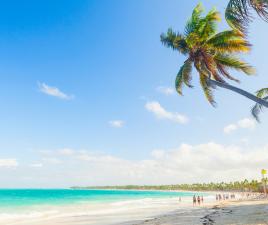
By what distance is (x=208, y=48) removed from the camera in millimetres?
15383

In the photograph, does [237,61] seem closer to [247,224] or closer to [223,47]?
[223,47]

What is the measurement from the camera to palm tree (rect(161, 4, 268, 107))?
15.0 metres

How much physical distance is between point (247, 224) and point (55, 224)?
13.2 meters

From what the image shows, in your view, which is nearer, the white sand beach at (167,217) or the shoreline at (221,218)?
the shoreline at (221,218)

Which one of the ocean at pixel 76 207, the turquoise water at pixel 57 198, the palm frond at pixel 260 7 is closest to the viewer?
the palm frond at pixel 260 7

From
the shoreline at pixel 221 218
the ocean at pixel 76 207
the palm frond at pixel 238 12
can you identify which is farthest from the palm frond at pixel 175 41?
the ocean at pixel 76 207

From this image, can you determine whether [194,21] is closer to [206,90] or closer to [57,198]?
[206,90]

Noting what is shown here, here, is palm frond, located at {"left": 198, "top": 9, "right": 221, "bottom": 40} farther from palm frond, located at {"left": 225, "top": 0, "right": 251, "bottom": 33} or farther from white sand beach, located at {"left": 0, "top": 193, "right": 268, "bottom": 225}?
white sand beach, located at {"left": 0, "top": 193, "right": 268, "bottom": 225}

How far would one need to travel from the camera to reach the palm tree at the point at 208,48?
1498 centimetres

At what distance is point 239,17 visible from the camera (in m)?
10.4

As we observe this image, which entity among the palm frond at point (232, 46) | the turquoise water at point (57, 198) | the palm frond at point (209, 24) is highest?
the palm frond at point (209, 24)

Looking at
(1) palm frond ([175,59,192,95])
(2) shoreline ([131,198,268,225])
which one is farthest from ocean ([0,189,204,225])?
(1) palm frond ([175,59,192,95])

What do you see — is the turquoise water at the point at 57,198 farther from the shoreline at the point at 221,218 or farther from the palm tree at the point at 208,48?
the palm tree at the point at 208,48

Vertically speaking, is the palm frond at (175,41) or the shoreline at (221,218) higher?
the palm frond at (175,41)
